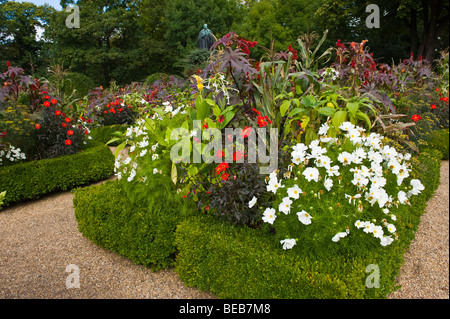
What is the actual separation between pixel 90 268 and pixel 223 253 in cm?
127

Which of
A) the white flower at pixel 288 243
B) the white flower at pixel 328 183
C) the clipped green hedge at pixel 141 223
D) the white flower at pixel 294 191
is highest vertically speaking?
the white flower at pixel 328 183

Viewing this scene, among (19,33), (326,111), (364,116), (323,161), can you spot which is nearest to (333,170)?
(323,161)

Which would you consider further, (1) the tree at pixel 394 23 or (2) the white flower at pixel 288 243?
(1) the tree at pixel 394 23

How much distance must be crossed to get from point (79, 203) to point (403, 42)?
65.6 feet

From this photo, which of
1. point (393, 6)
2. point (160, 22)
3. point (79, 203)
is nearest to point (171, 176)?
point (79, 203)

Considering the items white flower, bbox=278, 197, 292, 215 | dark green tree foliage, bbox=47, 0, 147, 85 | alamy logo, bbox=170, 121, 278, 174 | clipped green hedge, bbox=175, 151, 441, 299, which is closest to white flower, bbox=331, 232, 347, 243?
clipped green hedge, bbox=175, 151, 441, 299

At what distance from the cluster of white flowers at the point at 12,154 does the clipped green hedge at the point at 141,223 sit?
205 cm

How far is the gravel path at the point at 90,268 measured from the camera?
2.23m

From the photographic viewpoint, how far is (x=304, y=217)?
1.81 meters

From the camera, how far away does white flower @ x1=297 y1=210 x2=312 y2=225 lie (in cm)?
180

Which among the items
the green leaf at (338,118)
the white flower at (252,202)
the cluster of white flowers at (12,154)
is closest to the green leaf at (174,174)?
the white flower at (252,202)

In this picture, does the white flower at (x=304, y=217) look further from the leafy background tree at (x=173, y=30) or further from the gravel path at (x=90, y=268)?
the leafy background tree at (x=173, y=30)
